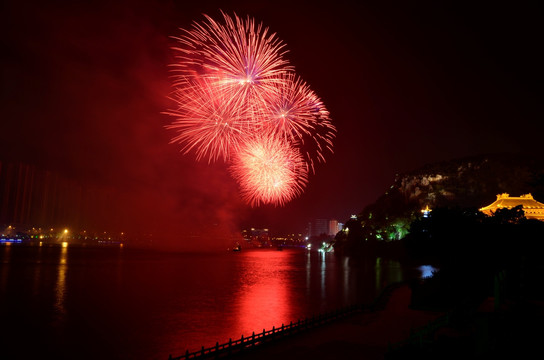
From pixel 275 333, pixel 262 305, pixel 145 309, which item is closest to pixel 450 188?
pixel 262 305

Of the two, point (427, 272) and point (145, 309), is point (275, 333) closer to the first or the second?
point (145, 309)

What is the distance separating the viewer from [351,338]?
17922mm

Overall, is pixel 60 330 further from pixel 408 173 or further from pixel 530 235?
pixel 408 173

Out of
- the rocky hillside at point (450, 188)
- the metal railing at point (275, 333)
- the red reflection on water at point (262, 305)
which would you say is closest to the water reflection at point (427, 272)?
the red reflection on water at point (262, 305)

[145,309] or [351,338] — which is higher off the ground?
[351,338]

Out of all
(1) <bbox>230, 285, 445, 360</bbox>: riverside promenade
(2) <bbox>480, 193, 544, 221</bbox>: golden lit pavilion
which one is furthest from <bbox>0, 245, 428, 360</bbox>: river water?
(2) <bbox>480, 193, 544, 221</bbox>: golden lit pavilion

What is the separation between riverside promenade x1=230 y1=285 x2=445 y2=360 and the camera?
51.6 ft

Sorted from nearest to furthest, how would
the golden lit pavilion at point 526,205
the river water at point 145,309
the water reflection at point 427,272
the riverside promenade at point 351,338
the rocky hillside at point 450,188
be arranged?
the riverside promenade at point 351,338 → the river water at point 145,309 → the water reflection at point 427,272 → the golden lit pavilion at point 526,205 → the rocky hillside at point 450,188

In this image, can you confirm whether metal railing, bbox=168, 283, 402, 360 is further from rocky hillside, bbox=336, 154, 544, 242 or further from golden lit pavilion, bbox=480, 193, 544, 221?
rocky hillside, bbox=336, 154, 544, 242

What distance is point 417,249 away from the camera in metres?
33.0

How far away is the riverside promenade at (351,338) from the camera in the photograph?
1572cm

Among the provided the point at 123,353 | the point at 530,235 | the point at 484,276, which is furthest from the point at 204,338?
the point at 530,235

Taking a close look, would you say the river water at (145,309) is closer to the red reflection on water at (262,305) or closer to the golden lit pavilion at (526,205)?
the red reflection on water at (262,305)

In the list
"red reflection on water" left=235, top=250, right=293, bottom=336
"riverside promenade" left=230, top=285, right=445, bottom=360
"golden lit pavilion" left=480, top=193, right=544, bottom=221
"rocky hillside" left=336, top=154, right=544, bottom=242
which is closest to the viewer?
"riverside promenade" left=230, top=285, right=445, bottom=360
